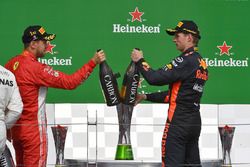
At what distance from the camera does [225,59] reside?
6930mm

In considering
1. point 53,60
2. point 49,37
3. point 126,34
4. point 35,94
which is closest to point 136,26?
point 126,34

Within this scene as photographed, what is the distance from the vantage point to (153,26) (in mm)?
6902

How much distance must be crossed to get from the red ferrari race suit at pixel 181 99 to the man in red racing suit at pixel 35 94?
548mm

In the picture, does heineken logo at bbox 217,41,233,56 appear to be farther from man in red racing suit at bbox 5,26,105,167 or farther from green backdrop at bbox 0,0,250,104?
man in red racing suit at bbox 5,26,105,167

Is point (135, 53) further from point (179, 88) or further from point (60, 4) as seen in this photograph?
point (60, 4)

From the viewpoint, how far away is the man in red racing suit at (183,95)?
584cm

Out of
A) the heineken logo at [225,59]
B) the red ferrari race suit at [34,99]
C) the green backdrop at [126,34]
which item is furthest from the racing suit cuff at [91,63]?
the heineken logo at [225,59]

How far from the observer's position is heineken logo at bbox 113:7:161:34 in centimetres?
688

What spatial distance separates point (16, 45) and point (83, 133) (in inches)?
33.6

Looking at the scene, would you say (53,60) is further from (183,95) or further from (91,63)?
(183,95)

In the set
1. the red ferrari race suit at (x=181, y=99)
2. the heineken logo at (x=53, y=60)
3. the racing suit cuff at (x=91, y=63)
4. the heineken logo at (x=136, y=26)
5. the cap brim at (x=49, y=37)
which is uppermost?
the heineken logo at (x=136, y=26)

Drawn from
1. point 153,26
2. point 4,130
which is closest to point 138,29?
point 153,26

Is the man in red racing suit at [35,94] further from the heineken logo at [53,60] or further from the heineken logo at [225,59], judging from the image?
the heineken logo at [225,59]

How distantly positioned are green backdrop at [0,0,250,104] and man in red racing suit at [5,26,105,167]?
22.4 inches
